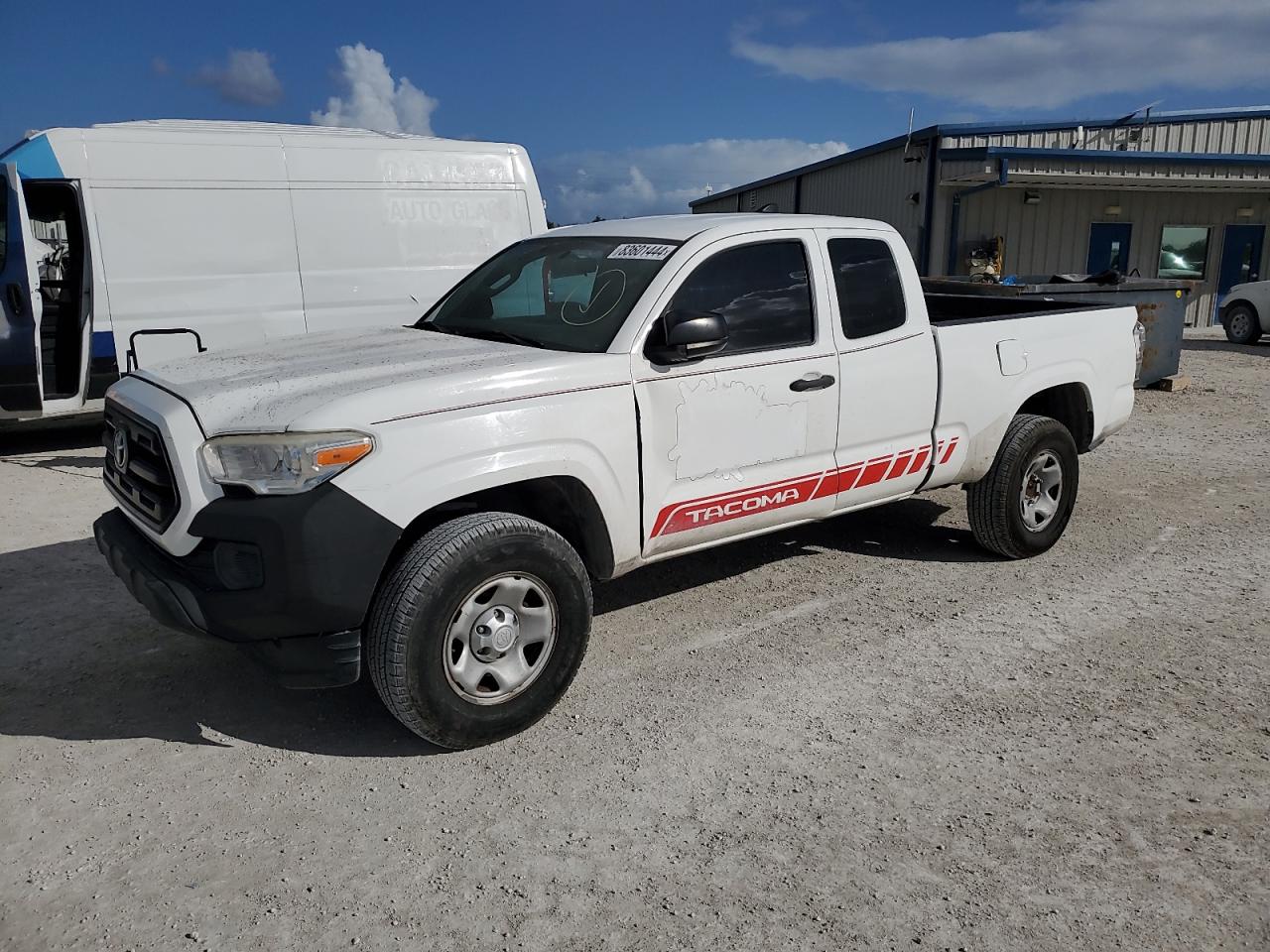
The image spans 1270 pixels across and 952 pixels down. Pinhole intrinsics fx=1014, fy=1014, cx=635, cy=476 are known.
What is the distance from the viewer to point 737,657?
440 cm

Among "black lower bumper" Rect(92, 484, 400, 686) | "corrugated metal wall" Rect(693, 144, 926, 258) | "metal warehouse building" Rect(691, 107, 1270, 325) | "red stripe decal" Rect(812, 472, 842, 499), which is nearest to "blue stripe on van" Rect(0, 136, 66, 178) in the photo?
"black lower bumper" Rect(92, 484, 400, 686)

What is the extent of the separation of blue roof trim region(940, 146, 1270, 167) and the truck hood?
614 inches

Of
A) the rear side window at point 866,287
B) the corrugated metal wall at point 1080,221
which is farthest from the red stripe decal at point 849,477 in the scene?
the corrugated metal wall at point 1080,221

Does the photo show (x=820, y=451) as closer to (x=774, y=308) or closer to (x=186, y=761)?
(x=774, y=308)

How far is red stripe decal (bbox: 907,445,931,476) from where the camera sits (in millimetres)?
5047

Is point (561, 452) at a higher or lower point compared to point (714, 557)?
higher

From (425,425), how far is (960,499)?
15.7 ft

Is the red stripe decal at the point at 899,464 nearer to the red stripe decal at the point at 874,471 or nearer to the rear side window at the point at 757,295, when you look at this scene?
the red stripe decal at the point at 874,471

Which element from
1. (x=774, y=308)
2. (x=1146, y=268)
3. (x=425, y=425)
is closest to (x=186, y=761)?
(x=425, y=425)

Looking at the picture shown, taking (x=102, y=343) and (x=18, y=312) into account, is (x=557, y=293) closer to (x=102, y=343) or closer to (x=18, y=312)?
(x=102, y=343)

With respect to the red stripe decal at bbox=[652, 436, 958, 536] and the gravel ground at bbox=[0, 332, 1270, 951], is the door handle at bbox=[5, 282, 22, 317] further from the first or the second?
the red stripe decal at bbox=[652, 436, 958, 536]

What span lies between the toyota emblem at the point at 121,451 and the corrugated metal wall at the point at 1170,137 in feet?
61.6

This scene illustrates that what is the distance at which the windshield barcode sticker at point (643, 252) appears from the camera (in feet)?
14.0

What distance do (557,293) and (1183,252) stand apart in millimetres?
21311
